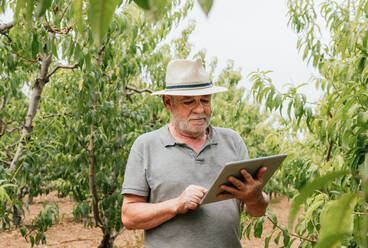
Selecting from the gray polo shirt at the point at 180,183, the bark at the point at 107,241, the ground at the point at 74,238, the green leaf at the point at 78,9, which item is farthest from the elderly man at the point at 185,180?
the ground at the point at 74,238

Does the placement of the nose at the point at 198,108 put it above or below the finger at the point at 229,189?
above

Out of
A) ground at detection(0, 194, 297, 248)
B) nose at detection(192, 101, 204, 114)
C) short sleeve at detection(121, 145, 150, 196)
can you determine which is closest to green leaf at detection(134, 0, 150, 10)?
short sleeve at detection(121, 145, 150, 196)

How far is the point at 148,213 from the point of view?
6.51 feet

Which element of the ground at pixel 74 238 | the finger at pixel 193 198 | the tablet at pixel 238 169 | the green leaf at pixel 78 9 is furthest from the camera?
the ground at pixel 74 238

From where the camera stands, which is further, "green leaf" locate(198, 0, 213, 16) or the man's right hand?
the man's right hand

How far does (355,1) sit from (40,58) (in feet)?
10.3

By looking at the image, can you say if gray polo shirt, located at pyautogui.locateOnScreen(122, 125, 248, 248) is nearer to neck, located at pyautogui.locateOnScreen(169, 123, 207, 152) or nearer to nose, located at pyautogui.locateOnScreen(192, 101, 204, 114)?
neck, located at pyautogui.locateOnScreen(169, 123, 207, 152)

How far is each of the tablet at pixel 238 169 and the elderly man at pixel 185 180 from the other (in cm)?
5

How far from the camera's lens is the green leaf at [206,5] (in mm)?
316

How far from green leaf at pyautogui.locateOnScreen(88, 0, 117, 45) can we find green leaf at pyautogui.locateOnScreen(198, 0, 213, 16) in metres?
0.07

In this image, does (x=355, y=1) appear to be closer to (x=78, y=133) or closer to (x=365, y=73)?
(x=365, y=73)

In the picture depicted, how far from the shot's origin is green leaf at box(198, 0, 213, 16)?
316 mm

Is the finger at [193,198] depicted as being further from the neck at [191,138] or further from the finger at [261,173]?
the neck at [191,138]

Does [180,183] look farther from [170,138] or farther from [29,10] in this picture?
[29,10]
